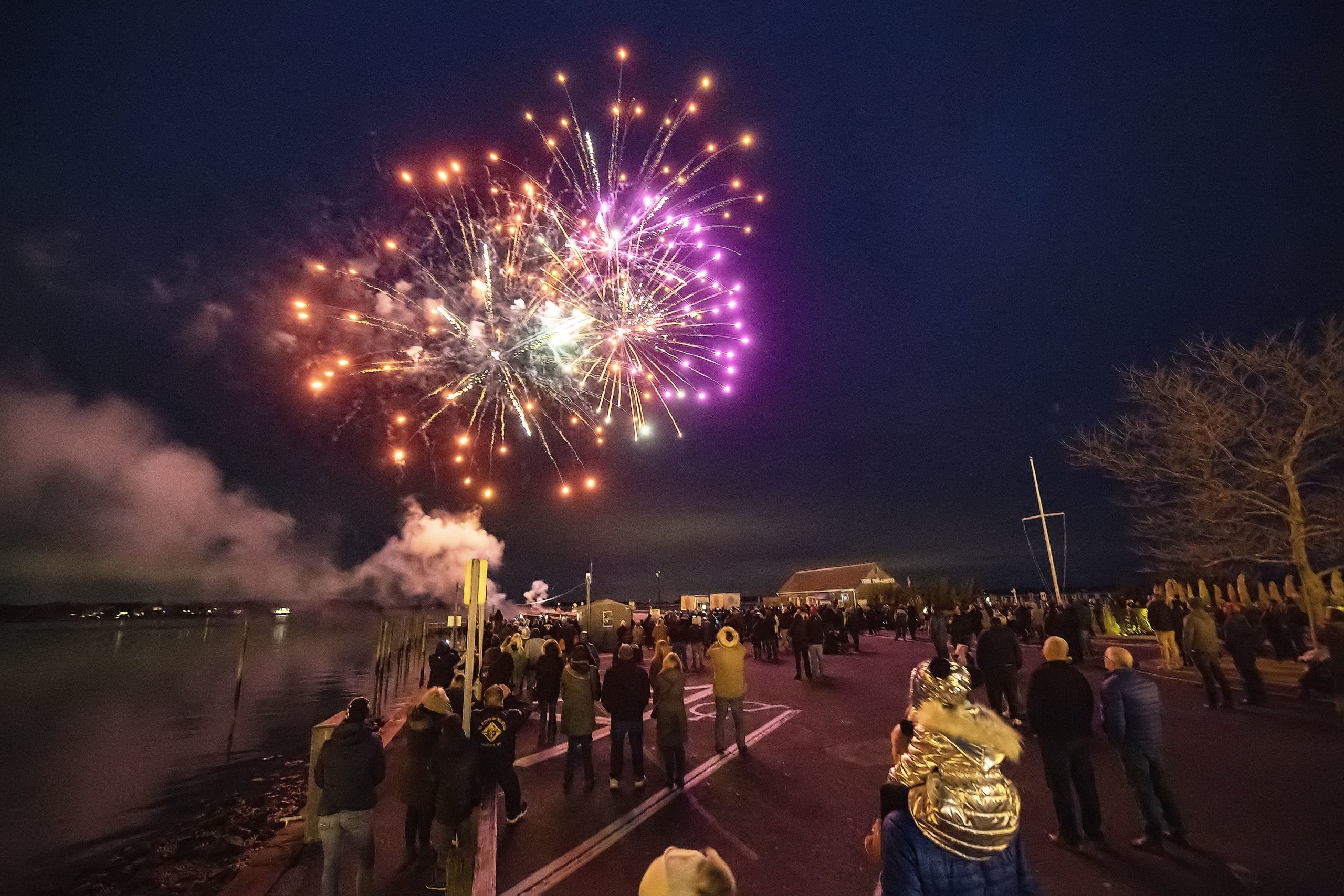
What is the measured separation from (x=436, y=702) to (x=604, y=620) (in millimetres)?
22918

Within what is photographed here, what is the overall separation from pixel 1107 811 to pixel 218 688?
37.6 m

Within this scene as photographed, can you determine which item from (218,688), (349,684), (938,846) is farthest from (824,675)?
(218,688)

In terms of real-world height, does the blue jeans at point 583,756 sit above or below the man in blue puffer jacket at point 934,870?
below

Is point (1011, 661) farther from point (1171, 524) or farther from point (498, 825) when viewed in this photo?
point (1171, 524)

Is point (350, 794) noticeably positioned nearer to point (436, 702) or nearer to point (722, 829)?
point (436, 702)

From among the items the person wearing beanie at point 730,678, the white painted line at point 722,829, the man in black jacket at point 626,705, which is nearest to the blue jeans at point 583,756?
the man in black jacket at point 626,705

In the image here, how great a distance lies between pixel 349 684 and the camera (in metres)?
30.2

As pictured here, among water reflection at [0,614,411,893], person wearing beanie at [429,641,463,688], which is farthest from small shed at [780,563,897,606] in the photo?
person wearing beanie at [429,641,463,688]

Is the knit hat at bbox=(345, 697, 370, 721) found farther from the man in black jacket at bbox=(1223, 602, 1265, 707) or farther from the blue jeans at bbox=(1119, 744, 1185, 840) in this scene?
the man in black jacket at bbox=(1223, 602, 1265, 707)

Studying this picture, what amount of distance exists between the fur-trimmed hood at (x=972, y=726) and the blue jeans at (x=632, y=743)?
20.3ft

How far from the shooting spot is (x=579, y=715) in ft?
26.6

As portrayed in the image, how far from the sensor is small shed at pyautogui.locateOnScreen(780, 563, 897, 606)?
58938mm

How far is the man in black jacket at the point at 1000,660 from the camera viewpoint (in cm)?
943

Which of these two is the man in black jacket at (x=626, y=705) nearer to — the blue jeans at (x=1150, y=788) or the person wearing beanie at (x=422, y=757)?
the person wearing beanie at (x=422, y=757)
